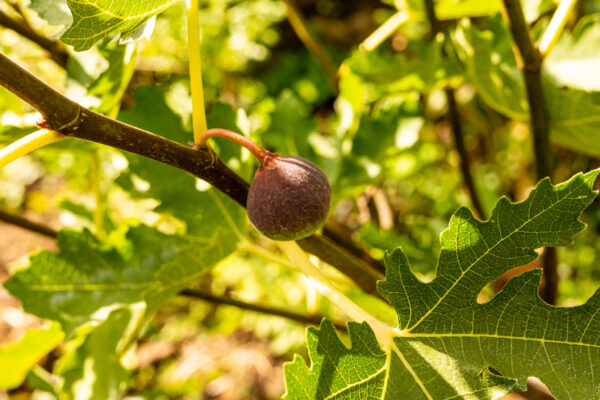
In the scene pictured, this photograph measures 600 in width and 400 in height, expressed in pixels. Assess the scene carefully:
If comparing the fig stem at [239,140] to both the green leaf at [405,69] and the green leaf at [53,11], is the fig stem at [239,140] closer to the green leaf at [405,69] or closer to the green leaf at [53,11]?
the green leaf at [53,11]

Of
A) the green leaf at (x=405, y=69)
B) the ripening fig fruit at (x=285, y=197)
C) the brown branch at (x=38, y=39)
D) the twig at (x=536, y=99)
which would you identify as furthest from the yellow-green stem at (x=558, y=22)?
the brown branch at (x=38, y=39)

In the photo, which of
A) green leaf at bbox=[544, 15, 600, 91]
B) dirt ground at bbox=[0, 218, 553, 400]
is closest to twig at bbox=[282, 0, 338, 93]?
green leaf at bbox=[544, 15, 600, 91]

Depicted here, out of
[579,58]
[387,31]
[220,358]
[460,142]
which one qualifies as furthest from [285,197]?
[220,358]

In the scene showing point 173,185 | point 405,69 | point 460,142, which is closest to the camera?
point 173,185

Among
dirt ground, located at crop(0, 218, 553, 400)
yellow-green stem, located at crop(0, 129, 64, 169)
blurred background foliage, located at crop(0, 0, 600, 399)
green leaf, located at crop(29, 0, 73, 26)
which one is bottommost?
dirt ground, located at crop(0, 218, 553, 400)

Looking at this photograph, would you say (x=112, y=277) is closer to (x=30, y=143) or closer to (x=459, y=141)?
(x=30, y=143)

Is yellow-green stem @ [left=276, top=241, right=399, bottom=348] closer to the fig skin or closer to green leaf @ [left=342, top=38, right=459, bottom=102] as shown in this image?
the fig skin
